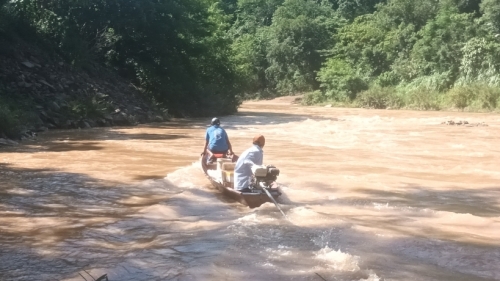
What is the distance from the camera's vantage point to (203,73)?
35094 mm

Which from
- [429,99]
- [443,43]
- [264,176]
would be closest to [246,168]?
[264,176]

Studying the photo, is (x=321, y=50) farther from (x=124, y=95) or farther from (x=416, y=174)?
(x=416, y=174)

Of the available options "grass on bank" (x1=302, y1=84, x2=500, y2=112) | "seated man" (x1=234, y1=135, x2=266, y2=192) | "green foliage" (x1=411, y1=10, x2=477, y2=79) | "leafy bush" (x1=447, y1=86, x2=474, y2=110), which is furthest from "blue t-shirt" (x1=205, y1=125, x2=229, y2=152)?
"green foliage" (x1=411, y1=10, x2=477, y2=79)

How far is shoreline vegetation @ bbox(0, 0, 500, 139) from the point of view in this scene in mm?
24438

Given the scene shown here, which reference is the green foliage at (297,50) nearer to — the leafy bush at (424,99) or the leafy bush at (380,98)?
the leafy bush at (380,98)

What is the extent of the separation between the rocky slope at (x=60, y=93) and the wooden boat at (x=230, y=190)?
9762 mm

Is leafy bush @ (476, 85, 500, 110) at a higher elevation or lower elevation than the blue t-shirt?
lower

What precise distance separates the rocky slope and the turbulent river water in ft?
17.1

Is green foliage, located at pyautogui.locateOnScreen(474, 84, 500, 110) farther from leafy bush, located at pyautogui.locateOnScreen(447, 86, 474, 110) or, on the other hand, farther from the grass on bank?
leafy bush, located at pyautogui.locateOnScreen(447, 86, 474, 110)

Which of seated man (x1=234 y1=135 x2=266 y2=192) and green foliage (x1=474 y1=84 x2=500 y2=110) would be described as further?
green foliage (x1=474 y1=84 x2=500 y2=110)

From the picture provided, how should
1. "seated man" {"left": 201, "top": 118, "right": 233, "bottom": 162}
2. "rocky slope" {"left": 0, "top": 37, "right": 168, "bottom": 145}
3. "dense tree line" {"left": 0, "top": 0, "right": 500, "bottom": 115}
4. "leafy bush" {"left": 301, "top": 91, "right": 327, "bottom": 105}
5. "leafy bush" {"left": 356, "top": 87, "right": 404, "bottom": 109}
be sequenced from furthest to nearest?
"leafy bush" {"left": 301, "top": 91, "right": 327, "bottom": 105} → "leafy bush" {"left": 356, "top": 87, "right": 404, "bottom": 109} → "dense tree line" {"left": 0, "top": 0, "right": 500, "bottom": 115} → "rocky slope" {"left": 0, "top": 37, "right": 168, "bottom": 145} → "seated man" {"left": 201, "top": 118, "right": 233, "bottom": 162}

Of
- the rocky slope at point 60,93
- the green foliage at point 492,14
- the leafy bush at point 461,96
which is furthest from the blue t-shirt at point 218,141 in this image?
the green foliage at point 492,14

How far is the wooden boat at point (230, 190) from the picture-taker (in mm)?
9719

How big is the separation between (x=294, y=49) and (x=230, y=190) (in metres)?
43.1
